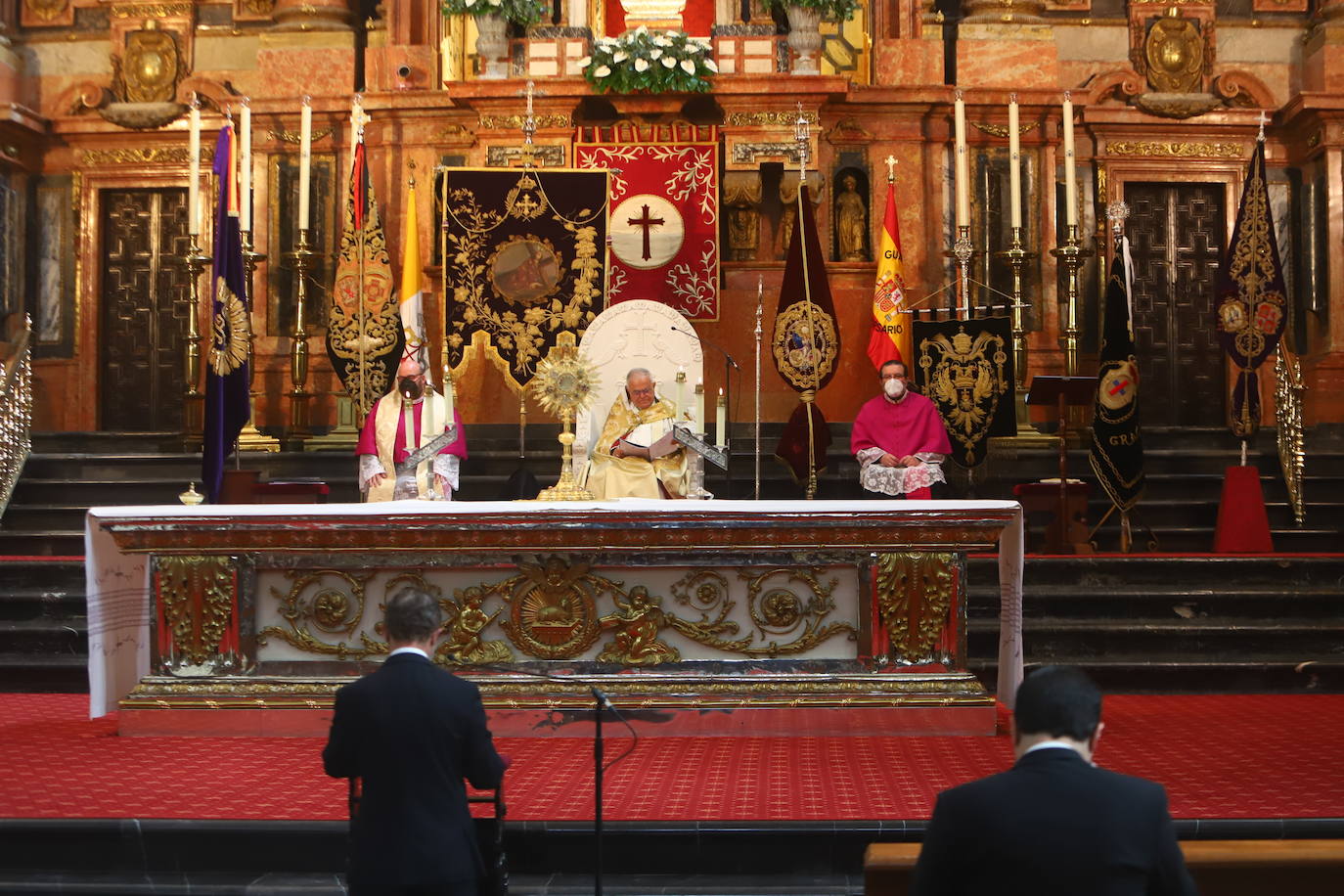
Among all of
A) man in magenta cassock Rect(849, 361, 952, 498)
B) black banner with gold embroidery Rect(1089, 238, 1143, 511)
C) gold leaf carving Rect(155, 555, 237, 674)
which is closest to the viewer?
gold leaf carving Rect(155, 555, 237, 674)

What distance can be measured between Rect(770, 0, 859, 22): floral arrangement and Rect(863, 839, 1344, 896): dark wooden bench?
943 cm

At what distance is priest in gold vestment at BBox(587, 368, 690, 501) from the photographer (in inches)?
322

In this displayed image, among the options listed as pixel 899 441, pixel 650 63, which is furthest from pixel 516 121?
pixel 899 441

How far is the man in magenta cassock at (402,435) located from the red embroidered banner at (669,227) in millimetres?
2647

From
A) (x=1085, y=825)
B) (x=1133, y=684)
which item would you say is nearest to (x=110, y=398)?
(x=1133, y=684)

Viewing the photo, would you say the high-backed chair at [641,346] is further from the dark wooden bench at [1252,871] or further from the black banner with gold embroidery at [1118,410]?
the dark wooden bench at [1252,871]

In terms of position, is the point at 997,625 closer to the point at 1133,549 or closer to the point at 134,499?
the point at 1133,549

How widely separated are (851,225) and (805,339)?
2310mm

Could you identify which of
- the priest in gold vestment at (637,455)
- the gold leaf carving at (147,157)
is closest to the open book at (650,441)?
the priest in gold vestment at (637,455)

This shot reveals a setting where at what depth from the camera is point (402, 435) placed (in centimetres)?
906

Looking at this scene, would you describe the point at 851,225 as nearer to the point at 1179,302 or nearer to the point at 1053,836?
the point at 1179,302

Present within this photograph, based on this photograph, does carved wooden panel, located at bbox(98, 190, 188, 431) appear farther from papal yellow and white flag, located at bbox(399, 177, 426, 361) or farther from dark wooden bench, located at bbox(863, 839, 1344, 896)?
dark wooden bench, located at bbox(863, 839, 1344, 896)

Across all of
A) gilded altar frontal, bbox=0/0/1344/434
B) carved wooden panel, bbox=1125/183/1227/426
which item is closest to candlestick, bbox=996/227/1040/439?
gilded altar frontal, bbox=0/0/1344/434

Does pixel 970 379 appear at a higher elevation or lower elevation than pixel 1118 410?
higher
